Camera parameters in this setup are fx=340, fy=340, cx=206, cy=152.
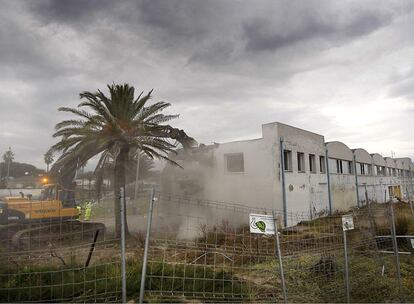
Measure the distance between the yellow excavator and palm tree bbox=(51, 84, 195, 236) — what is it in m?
1.53

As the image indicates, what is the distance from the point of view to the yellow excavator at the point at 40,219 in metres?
12.5

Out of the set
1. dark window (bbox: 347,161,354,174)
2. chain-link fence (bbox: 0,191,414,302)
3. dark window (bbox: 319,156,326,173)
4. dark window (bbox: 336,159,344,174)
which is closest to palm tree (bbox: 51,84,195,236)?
chain-link fence (bbox: 0,191,414,302)

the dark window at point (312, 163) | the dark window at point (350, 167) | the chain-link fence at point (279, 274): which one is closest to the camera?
the chain-link fence at point (279, 274)

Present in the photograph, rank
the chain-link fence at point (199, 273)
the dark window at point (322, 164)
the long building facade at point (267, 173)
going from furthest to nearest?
1. the dark window at point (322, 164)
2. the long building facade at point (267, 173)
3. the chain-link fence at point (199, 273)

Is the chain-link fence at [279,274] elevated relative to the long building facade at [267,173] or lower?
lower

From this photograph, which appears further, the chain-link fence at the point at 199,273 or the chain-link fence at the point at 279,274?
the chain-link fence at the point at 279,274

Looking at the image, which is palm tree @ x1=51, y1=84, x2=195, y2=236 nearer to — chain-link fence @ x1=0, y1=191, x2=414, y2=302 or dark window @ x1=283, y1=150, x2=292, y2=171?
chain-link fence @ x1=0, y1=191, x2=414, y2=302

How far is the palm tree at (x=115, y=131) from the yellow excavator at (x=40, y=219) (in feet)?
5.01

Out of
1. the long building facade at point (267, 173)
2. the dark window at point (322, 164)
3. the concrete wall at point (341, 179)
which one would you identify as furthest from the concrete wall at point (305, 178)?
the concrete wall at point (341, 179)

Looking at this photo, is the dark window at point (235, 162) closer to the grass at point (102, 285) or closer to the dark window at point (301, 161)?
the dark window at point (301, 161)

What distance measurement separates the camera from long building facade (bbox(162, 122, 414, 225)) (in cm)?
1888

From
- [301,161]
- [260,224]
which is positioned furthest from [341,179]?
[260,224]

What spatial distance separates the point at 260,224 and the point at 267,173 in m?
13.0

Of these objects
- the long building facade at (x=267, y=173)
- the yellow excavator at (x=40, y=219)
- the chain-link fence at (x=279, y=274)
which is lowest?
the chain-link fence at (x=279, y=274)
